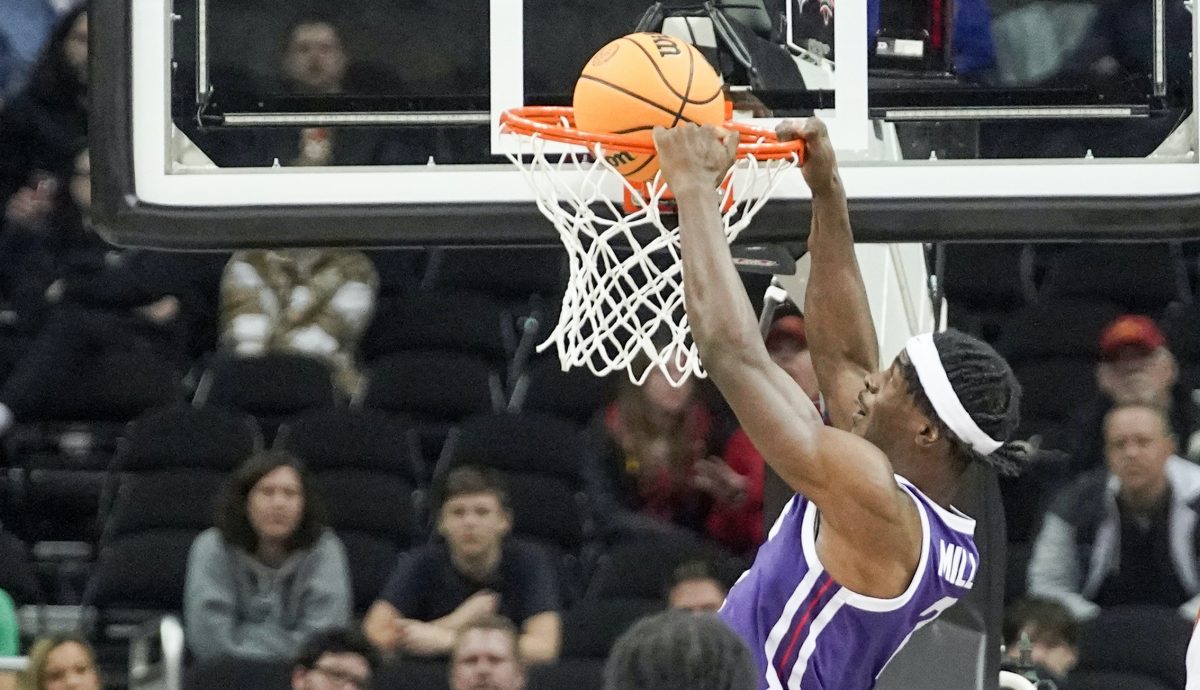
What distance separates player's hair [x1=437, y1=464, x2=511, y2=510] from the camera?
5.41 m

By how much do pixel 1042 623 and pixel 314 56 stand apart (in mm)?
2501

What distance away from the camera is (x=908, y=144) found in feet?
12.9

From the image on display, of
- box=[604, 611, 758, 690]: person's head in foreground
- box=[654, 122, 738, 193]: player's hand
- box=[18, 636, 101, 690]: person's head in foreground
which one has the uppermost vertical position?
box=[654, 122, 738, 193]: player's hand

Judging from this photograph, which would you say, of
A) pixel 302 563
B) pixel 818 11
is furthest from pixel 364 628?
pixel 818 11

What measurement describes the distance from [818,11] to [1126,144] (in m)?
0.63

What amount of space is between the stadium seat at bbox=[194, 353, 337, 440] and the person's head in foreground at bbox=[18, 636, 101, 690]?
127 cm

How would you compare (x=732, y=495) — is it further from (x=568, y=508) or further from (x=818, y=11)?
(x=818, y=11)

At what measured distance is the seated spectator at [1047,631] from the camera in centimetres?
537

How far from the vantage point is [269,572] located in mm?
5477

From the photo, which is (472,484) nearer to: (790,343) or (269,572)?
(269,572)

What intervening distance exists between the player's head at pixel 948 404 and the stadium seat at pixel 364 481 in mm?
2893

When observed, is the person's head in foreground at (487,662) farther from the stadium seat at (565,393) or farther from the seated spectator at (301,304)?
the seated spectator at (301,304)

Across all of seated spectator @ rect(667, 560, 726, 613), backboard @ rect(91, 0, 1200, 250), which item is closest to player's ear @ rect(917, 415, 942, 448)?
backboard @ rect(91, 0, 1200, 250)

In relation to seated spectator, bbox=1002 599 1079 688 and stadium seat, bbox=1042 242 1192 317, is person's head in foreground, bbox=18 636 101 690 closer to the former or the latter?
seated spectator, bbox=1002 599 1079 688
